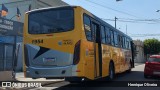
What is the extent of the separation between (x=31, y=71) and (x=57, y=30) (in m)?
2.00

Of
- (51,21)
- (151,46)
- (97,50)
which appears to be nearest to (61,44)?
(51,21)

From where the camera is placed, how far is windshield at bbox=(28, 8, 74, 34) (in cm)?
1186

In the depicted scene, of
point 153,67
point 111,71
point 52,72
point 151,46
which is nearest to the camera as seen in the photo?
point 52,72

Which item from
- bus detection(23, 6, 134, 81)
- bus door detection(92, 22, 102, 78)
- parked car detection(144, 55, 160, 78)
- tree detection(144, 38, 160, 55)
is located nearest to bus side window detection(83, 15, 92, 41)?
bus detection(23, 6, 134, 81)

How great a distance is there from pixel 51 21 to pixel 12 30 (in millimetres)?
14499

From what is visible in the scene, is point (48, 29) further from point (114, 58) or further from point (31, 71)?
point (114, 58)

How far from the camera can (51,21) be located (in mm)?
12141

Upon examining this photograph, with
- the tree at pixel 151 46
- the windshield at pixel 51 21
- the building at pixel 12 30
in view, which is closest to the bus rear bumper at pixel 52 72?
the windshield at pixel 51 21

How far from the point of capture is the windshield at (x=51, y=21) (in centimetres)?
1186

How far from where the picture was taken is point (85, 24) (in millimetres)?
12102

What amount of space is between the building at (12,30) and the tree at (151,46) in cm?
5116

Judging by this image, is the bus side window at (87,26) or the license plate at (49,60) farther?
the bus side window at (87,26)

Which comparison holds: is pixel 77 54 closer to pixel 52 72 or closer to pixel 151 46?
pixel 52 72

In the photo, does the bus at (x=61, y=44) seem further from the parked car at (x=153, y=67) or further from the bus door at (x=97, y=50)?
the parked car at (x=153, y=67)
